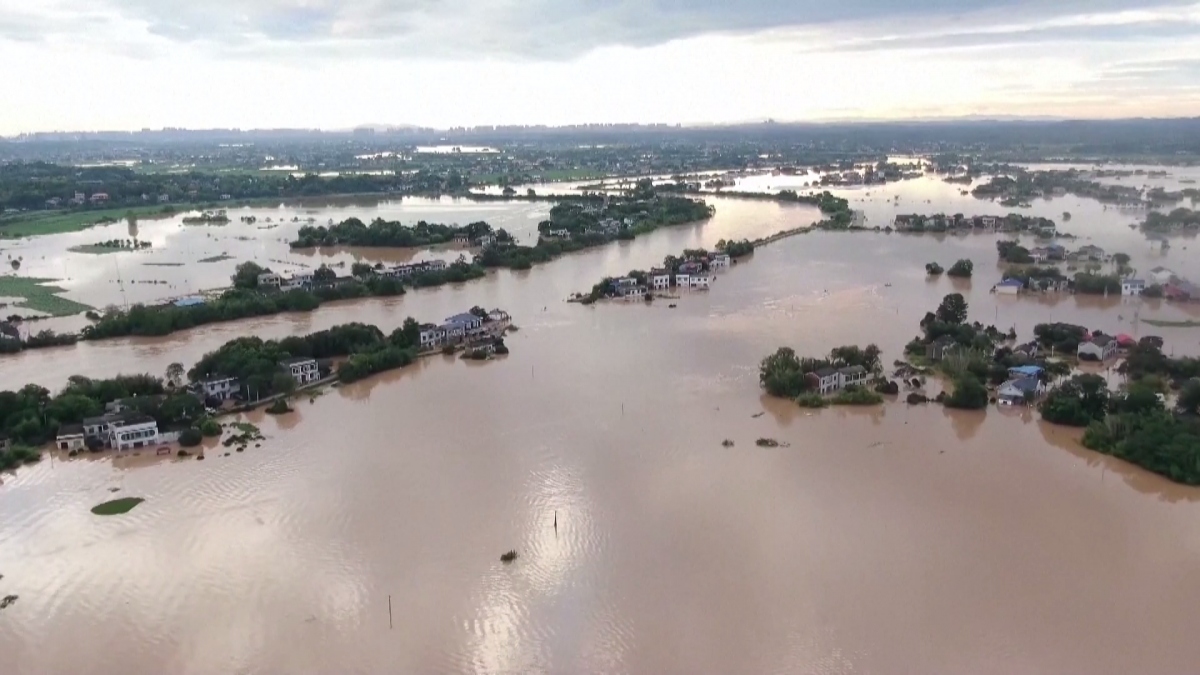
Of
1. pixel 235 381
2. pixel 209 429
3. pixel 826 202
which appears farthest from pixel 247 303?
pixel 826 202

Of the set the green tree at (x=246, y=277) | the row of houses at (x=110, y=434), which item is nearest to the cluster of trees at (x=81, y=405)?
the row of houses at (x=110, y=434)

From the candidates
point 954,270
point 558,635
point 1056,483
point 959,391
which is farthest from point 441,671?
point 954,270

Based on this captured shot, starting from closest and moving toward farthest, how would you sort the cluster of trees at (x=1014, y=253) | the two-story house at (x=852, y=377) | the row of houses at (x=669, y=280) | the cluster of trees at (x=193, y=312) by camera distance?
the two-story house at (x=852, y=377)
the cluster of trees at (x=193, y=312)
the row of houses at (x=669, y=280)
the cluster of trees at (x=1014, y=253)

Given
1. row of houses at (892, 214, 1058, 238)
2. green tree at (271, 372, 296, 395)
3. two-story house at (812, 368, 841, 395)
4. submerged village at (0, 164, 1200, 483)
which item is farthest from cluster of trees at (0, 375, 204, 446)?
row of houses at (892, 214, 1058, 238)

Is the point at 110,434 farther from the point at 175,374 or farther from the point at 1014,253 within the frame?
the point at 1014,253

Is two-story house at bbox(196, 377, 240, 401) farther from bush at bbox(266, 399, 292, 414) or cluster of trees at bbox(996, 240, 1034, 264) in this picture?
cluster of trees at bbox(996, 240, 1034, 264)

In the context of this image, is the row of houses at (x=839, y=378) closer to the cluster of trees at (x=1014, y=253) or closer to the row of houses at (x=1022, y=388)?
the row of houses at (x=1022, y=388)
